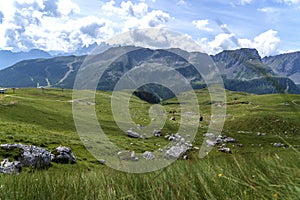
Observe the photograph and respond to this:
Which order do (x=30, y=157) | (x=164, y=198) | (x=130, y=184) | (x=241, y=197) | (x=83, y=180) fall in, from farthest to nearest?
(x=30, y=157)
(x=83, y=180)
(x=130, y=184)
(x=164, y=198)
(x=241, y=197)

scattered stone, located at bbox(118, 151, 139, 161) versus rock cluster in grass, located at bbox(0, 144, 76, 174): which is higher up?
rock cluster in grass, located at bbox(0, 144, 76, 174)

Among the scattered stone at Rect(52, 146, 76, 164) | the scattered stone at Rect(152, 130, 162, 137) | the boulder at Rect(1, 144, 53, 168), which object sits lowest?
the scattered stone at Rect(152, 130, 162, 137)

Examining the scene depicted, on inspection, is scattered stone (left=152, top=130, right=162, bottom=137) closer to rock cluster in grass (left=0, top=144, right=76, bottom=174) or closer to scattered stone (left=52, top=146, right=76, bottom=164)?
rock cluster in grass (left=0, top=144, right=76, bottom=174)

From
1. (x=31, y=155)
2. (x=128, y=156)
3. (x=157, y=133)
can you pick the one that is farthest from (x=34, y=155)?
(x=157, y=133)

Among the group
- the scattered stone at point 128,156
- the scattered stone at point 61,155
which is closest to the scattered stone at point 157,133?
the scattered stone at point 128,156

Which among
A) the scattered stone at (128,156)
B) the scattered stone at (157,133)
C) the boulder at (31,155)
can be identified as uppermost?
the boulder at (31,155)

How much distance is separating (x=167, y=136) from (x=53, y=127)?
30.6m

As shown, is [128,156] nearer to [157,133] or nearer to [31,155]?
[31,155]

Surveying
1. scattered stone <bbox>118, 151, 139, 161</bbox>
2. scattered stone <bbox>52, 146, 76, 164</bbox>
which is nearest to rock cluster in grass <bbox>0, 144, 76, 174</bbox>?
scattered stone <bbox>52, 146, 76, 164</bbox>

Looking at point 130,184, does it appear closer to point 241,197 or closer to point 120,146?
point 241,197

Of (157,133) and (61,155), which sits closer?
(61,155)

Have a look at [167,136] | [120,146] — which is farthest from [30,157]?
[167,136]

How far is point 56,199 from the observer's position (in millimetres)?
3180

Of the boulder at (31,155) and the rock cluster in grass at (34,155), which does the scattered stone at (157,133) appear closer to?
the rock cluster in grass at (34,155)
